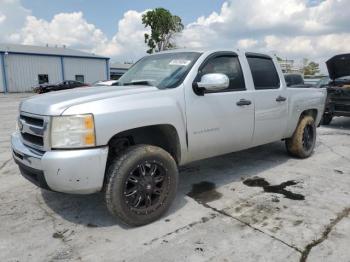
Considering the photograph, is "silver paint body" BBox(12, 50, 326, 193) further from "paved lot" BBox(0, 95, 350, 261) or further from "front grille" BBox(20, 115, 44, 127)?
"paved lot" BBox(0, 95, 350, 261)

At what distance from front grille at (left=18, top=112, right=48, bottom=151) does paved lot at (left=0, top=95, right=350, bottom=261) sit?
868 mm

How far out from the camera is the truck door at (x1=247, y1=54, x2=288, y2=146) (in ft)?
16.0

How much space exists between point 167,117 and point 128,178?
76cm

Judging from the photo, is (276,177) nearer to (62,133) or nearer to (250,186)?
(250,186)

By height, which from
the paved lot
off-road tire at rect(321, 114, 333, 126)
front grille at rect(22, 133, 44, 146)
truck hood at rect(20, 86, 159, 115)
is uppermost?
truck hood at rect(20, 86, 159, 115)

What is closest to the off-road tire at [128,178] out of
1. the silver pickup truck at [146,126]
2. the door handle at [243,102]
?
the silver pickup truck at [146,126]

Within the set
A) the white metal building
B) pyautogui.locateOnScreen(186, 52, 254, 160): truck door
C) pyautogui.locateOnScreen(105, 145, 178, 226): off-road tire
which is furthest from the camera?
the white metal building

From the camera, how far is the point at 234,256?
2.99 meters

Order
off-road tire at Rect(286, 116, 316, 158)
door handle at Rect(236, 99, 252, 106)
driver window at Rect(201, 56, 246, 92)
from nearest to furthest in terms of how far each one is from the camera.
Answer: driver window at Rect(201, 56, 246, 92) → door handle at Rect(236, 99, 252, 106) → off-road tire at Rect(286, 116, 316, 158)

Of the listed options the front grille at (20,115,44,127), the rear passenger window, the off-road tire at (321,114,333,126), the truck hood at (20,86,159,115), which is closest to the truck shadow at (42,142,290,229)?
the front grille at (20,115,44,127)

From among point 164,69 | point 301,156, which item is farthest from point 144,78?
point 301,156

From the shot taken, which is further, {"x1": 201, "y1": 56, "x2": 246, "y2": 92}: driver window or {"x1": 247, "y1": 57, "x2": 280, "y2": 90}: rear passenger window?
{"x1": 247, "y1": 57, "x2": 280, "y2": 90}: rear passenger window

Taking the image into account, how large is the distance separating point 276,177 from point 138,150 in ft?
8.43

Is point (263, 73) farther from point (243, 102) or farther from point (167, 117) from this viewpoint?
point (167, 117)
